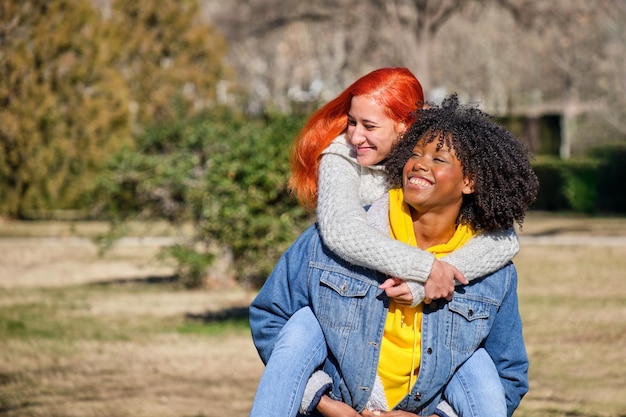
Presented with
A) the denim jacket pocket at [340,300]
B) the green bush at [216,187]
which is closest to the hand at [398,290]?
the denim jacket pocket at [340,300]

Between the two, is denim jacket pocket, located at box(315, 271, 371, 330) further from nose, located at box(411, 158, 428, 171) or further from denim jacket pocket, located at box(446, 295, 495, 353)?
nose, located at box(411, 158, 428, 171)

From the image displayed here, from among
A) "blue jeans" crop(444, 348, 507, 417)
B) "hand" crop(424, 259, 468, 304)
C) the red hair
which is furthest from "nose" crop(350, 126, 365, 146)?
"blue jeans" crop(444, 348, 507, 417)

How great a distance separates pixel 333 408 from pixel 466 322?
0.49 meters

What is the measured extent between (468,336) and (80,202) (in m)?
24.0

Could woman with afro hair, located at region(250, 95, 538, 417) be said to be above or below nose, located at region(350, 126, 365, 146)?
below

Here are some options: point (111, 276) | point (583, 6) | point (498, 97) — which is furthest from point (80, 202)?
point (498, 97)

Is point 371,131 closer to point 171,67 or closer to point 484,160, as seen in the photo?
point 484,160

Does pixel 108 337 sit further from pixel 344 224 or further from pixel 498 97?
pixel 498 97

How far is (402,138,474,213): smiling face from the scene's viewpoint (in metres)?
3.10

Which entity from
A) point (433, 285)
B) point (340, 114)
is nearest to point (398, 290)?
point (433, 285)

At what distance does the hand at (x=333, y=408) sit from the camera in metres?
3.13

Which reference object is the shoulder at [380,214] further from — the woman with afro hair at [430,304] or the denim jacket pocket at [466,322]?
the denim jacket pocket at [466,322]

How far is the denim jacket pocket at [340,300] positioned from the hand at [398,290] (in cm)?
A: 12

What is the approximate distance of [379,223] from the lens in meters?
3.22
